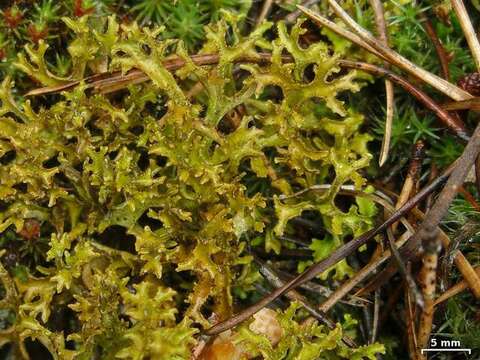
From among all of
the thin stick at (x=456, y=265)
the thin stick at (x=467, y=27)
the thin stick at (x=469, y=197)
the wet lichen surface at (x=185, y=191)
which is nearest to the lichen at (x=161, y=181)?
the wet lichen surface at (x=185, y=191)

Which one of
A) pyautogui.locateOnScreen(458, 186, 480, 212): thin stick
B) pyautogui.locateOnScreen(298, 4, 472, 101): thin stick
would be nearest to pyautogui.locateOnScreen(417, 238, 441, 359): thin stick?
A: pyautogui.locateOnScreen(458, 186, 480, 212): thin stick

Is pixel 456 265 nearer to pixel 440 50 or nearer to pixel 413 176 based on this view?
pixel 413 176

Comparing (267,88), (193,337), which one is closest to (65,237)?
(193,337)

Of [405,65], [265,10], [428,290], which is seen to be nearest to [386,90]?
[405,65]

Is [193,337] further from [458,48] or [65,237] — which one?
[458,48]

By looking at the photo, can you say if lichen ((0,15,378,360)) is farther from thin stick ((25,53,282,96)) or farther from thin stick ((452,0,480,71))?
thin stick ((452,0,480,71))
